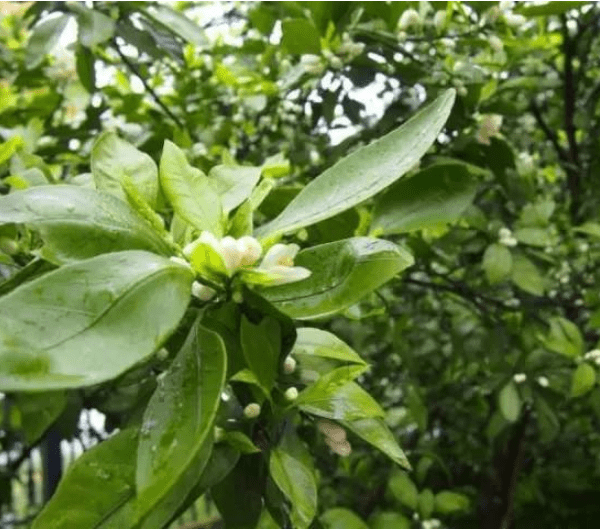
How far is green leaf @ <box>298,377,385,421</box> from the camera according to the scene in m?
0.77

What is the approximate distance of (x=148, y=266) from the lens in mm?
615

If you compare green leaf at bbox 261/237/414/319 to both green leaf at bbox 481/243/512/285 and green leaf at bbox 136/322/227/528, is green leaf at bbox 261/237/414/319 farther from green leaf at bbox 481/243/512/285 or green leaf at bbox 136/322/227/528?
green leaf at bbox 481/243/512/285

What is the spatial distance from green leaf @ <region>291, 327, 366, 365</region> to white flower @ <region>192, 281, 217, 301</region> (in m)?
0.14

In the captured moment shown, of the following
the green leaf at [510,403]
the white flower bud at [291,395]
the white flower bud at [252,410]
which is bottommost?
the green leaf at [510,403]

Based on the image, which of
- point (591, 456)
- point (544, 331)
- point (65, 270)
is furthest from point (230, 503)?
point (591, 456)

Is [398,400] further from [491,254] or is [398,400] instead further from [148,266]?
[148,266]

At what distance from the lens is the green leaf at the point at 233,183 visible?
32.3 inches

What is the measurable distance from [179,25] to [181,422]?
1066 mm

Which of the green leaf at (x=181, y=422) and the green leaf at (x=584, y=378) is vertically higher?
the green leaf at (x=181, y=422)

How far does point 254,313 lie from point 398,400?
1790 mm

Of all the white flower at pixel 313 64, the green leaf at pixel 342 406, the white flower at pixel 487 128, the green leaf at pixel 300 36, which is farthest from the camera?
the white flower at pixel 487 128

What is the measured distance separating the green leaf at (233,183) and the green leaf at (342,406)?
18 centimetres

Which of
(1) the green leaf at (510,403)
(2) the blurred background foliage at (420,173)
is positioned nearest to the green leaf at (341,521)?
(2) the blurred background foliage at (420,173)

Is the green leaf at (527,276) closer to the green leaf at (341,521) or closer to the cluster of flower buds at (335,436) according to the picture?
the green leaf at (341,521)
